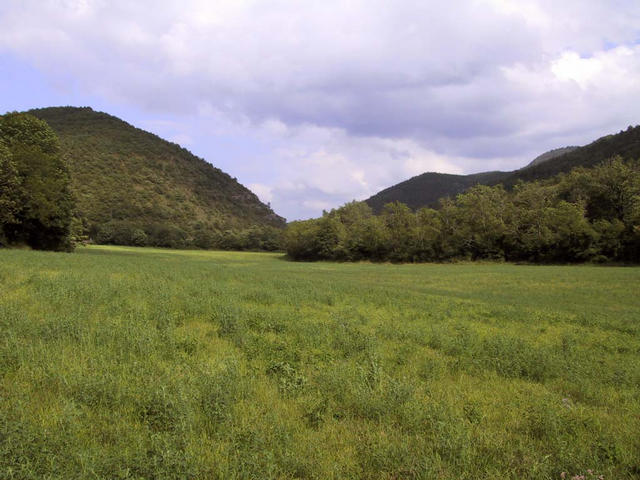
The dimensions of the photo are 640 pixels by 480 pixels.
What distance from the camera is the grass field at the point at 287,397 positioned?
3611 millimetres

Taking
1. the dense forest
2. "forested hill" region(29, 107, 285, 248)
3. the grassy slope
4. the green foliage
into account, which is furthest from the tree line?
the dense forest

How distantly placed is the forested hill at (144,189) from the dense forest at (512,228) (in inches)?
1844

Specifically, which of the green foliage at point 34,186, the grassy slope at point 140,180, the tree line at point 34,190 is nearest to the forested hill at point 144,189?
the grassy slope at point 140,180

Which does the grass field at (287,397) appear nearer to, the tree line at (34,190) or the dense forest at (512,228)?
the tree line at (34,190)

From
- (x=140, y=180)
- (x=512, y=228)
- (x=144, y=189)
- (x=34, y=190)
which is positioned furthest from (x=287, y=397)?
(x=140, y=180)

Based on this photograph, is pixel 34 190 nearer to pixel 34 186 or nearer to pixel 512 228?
pixel 34 186

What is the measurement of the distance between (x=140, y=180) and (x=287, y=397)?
139 meters

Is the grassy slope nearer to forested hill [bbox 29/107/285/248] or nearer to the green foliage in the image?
forested hill [bbox 29/107/285/248]

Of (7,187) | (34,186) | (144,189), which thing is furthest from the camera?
(144,189)

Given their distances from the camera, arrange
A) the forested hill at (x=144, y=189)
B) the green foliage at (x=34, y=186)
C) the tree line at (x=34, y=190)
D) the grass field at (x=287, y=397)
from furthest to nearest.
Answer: the forested hill at (x=144, y=189) < the green foliage at (x=34, y=186) < the tree line at (x=34, y=190) < the grass field at (x=287, y=397)

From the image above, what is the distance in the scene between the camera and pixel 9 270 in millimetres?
13773

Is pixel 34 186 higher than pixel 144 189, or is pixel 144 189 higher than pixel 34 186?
pixel 144 189

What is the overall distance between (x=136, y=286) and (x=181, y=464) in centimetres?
1095

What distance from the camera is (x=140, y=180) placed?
125812 millimetres
